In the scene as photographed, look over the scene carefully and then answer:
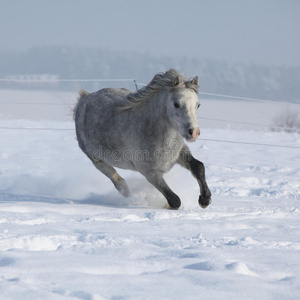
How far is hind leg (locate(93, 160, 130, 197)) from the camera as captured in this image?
555cm

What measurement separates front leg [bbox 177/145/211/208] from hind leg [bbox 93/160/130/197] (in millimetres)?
831

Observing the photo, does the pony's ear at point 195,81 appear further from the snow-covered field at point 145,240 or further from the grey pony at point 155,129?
the snow-covered field at point 145,240

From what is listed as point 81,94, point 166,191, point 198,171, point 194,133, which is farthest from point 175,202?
point 81,94

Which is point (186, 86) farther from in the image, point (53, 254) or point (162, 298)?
point (162, 298)

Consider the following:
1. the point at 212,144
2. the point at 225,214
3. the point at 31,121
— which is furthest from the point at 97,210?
the point at 31,121

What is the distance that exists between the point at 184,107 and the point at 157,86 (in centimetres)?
50

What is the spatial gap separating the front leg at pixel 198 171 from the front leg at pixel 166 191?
22 centimetres

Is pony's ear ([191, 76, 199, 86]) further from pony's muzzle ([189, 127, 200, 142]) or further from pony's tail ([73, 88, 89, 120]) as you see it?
pony's tail ([73, 88, 89, 120])

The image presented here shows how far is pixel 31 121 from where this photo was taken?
49.9 feet

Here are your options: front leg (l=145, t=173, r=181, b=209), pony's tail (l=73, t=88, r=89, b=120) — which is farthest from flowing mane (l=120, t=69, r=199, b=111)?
pony's tail (l=73, t=88, r=89, b=120)

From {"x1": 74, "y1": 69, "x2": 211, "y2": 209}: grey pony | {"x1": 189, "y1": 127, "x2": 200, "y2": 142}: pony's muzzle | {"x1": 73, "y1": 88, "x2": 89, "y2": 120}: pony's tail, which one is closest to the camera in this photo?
{"x1": 189, "y1": 127, "x2": 200, "y2": 142}: pony's muzzle

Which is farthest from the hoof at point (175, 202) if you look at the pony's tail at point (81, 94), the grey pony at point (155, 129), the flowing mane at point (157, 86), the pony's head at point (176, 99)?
the pony's tail at point (81, 94)

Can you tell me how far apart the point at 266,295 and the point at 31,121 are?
13.5 meters

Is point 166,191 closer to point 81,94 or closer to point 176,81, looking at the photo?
point 176,81
